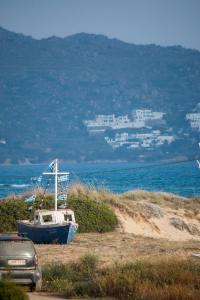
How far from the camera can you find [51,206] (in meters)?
40.2

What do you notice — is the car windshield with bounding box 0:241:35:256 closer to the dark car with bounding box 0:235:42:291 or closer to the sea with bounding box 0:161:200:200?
the dark car with bounding box 0:235:42:291

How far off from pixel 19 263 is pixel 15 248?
1.14 feet

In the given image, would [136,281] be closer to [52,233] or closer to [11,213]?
[52,233]

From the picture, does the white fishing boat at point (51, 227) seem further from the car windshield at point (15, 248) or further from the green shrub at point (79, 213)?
the car windshield at point (15, 248)

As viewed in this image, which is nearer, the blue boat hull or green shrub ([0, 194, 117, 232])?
the blue boat hull

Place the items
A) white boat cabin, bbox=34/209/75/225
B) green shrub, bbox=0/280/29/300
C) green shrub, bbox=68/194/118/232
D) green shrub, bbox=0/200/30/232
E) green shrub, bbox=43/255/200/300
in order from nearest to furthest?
green shrub, bbox=0/280/29/300, green shrub, bbox=43/255/200/300, white boat cabin, bbox=34/209/75/225, green shrub, bbox=0/200/30/232, green shrub, bbox=68/194/118/232

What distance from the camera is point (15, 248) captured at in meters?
21.9

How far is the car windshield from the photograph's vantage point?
21.8 meters

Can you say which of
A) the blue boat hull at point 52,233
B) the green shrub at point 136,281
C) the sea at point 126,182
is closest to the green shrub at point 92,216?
the blue boat hull at point 52,233

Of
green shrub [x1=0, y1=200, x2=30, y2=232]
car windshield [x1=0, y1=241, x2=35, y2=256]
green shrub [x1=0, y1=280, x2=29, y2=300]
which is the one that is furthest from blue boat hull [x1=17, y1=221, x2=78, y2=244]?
green shrub [x1=0, y1=280, x2=29, y2=300]

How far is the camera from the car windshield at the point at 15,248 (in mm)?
21812

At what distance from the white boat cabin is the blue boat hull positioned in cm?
33

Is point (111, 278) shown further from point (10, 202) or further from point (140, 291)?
point (10, 202)

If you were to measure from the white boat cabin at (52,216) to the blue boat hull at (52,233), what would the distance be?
13.2 inches
